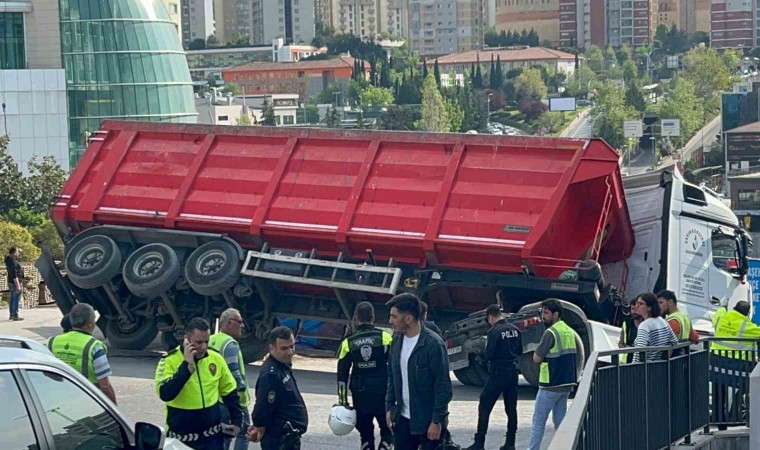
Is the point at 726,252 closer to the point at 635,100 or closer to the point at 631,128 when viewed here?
the point at 631,128

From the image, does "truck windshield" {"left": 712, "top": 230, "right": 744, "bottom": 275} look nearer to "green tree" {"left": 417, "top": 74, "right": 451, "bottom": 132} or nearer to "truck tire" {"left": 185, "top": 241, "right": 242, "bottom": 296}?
"truck tire" {"left": 185, "top": 241, "right": 242, "bottom": 296}

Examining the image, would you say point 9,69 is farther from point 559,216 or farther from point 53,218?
point 559,216

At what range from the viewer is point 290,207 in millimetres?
16578

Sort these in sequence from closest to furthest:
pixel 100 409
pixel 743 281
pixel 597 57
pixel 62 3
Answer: pixel 100 409 < pixel 743 281 < pixel 62 3 < pixel 597 57

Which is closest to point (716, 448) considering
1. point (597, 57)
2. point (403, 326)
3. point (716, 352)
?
point (716, 352)

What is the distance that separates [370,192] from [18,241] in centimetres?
1528

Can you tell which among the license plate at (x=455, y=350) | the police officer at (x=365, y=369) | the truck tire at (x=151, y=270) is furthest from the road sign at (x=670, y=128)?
the police officer at (x=365, y=369)

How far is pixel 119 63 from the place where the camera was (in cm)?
6112

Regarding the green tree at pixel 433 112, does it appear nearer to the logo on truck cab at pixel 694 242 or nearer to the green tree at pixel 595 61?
the green tree at pixel 595 61

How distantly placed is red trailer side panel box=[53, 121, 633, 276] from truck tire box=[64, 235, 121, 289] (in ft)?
1.33

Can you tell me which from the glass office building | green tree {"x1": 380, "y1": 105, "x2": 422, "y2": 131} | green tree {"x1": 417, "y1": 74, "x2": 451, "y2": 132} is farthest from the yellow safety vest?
green tree {"x1": 380, "y1": 105, "x2": 422, "y2": 131}

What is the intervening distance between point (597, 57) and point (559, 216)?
181606 mm

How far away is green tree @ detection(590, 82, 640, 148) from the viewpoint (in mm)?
111062

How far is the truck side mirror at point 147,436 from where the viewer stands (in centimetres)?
630
